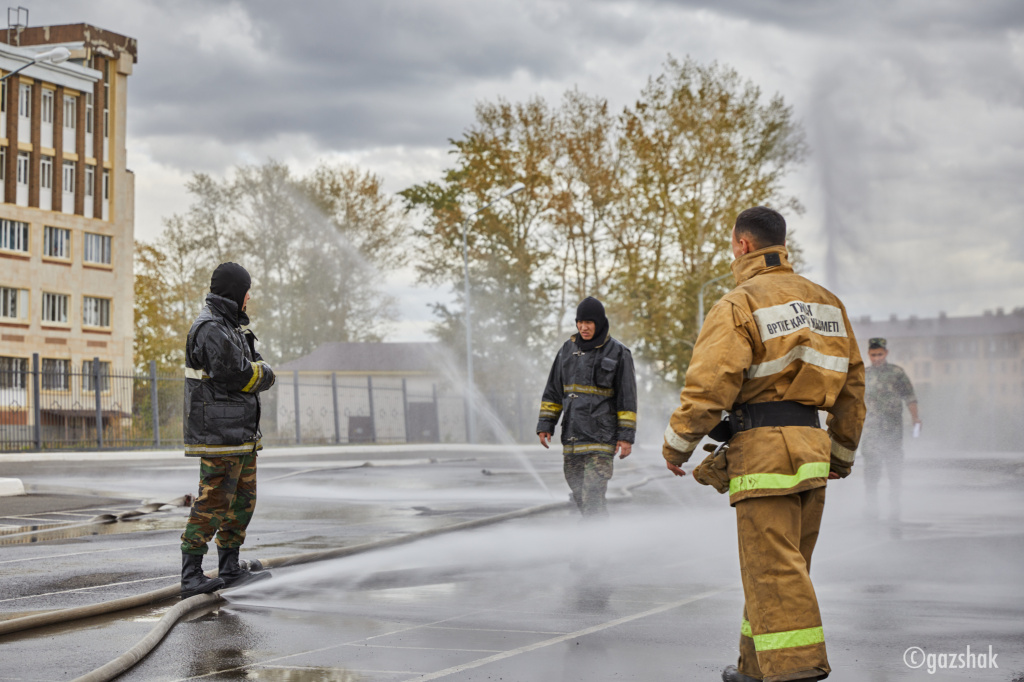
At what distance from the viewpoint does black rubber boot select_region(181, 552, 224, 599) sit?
20.4 ft

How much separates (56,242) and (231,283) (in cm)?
4453

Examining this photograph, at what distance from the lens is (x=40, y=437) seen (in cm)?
2458

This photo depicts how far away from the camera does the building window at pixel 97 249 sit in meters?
48.5

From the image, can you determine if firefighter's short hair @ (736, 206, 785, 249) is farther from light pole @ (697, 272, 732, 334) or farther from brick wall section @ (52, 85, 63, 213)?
brick wall section @ (52, 85, 63, 213)

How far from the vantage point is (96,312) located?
1925 inches

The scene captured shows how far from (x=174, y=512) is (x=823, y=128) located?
1241cm

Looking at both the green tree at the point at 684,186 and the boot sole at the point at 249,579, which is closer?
the boot sole at the point at 249,579

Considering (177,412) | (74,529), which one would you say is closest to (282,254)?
(177,412)

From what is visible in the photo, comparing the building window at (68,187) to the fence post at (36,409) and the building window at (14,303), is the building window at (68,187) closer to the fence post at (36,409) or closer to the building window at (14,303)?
the building window at (14,303)

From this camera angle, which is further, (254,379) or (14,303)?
(14,303)

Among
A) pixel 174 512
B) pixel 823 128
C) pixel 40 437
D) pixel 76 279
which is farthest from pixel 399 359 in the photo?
pixel 174 512

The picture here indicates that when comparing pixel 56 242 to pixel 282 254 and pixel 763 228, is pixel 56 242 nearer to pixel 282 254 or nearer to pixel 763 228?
pixel 282 254

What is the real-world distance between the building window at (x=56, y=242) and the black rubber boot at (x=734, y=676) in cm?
4714

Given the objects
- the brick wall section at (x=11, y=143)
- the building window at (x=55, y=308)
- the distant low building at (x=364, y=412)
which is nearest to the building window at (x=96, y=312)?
the building window at (x=55, y=308)
